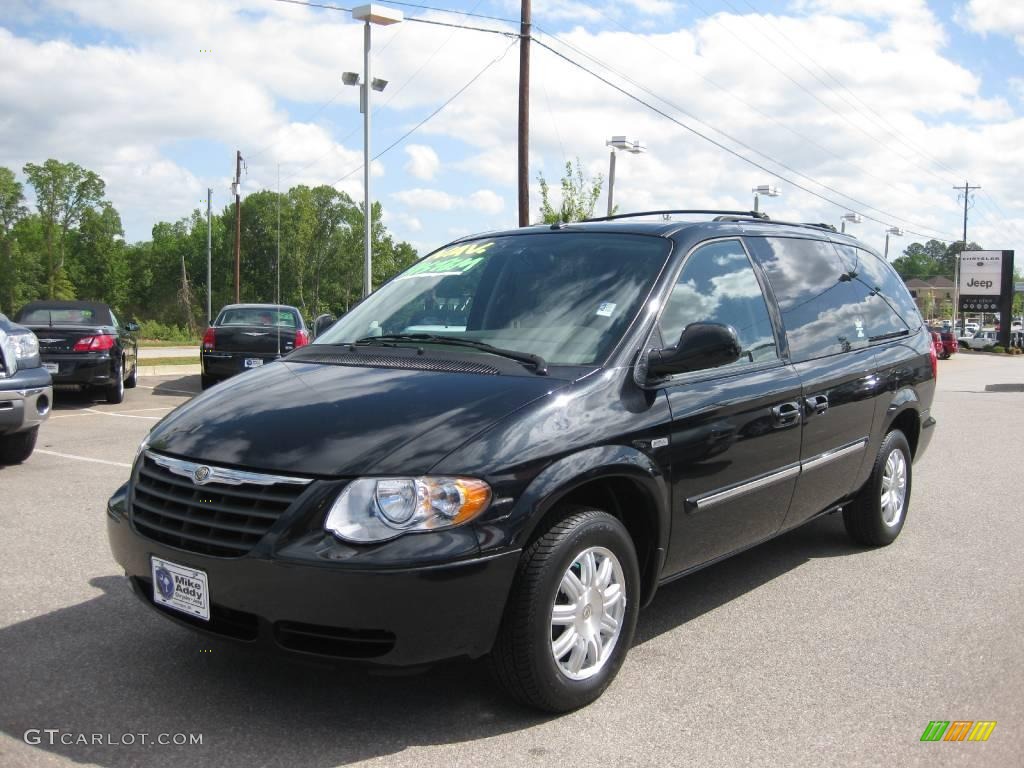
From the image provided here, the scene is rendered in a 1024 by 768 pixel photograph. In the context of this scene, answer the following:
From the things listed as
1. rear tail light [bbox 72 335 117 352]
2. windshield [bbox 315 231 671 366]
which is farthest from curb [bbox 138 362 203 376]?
windshield [bbox 315 231 671 366]

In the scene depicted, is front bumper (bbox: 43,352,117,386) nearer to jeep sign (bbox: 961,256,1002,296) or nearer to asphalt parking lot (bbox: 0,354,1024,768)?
asphalt parking lot (bbox: 0,354,1024,768)

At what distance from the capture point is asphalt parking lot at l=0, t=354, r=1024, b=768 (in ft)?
10.5

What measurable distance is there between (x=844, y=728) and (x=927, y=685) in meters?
0.60

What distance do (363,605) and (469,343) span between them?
4.59 ft

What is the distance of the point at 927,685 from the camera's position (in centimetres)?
382

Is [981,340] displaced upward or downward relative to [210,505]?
downward

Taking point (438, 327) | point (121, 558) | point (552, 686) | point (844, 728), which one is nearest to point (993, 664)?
point (844, 728)

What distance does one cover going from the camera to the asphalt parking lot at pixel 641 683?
321cm

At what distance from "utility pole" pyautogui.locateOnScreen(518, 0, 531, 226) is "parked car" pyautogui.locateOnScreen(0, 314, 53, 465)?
574 inches

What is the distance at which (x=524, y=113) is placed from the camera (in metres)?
21.7

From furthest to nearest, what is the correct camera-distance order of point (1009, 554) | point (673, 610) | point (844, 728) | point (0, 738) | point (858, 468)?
point (1009, 554) < point (858, 468) < point (673, 610) < point (844, 728) < point (0, 738)

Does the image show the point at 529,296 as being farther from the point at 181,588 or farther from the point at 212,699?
the point at 212,699

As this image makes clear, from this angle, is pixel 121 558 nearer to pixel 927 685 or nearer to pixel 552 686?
pixel 552 686

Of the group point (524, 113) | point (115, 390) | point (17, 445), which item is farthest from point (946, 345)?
point (17, 445)
